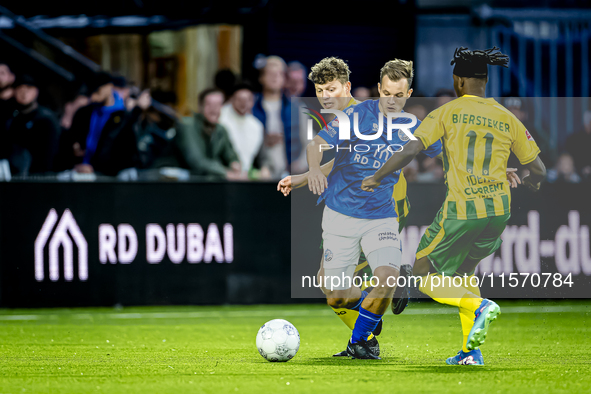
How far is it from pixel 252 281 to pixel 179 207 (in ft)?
3.94

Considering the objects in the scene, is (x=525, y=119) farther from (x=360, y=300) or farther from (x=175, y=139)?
(x=360, y=300)

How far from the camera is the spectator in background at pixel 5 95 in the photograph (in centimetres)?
1159

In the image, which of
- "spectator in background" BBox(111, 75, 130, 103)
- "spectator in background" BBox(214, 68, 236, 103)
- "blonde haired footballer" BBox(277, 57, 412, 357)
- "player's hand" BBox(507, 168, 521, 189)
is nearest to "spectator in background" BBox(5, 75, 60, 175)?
"spectator in background" BBox(111, 75, 130, 103)

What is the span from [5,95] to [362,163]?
6.35m

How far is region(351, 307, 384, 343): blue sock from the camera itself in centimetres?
695

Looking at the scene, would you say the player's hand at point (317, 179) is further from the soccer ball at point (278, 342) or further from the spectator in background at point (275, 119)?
the spectator in background at point (275, 119)

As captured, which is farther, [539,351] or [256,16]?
[256,16]

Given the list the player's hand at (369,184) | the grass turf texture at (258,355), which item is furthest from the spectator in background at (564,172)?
the player's hand at (369,184)

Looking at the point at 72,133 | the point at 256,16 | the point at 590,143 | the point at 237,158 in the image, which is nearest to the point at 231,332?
the point at 237,158

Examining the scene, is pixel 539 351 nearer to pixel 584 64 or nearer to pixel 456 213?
pixel 456 213

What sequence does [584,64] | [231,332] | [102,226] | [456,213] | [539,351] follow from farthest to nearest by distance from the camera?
[584,64] < [102,226] < [231,332] < [539,351] < [456,213]

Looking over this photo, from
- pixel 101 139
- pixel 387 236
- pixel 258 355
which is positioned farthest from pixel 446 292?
pixel 101 139

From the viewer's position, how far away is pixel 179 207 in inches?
438

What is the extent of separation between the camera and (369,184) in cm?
705
